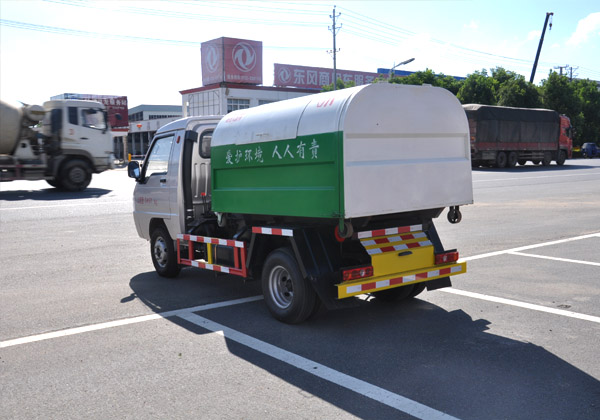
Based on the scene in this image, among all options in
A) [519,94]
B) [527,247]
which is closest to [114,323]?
[527,247]

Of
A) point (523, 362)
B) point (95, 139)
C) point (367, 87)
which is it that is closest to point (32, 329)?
point (367, 87)

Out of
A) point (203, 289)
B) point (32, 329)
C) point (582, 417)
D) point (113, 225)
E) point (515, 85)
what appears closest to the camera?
point (582, 417)

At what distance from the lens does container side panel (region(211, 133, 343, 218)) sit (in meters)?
5.41

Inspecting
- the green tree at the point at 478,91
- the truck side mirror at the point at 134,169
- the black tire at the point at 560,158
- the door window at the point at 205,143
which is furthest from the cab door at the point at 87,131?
the green tree at the point at 478,91

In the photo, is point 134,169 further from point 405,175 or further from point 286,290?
point 405,175

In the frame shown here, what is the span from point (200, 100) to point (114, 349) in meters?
65.0

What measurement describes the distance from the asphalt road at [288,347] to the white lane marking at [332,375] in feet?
0.05

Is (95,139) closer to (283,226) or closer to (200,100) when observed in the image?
(283,226)

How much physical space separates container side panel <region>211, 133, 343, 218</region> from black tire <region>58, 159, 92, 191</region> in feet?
56.1

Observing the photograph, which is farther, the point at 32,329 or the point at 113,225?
the point at 113,225

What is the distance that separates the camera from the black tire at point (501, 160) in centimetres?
3738

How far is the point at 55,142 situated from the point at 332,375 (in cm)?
2069

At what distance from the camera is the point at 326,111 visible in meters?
5.48

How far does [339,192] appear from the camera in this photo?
5.33 metres
